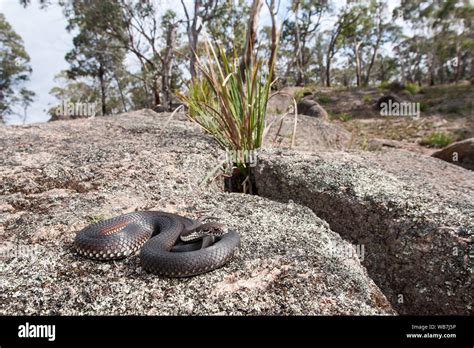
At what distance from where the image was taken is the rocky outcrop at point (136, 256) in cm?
178

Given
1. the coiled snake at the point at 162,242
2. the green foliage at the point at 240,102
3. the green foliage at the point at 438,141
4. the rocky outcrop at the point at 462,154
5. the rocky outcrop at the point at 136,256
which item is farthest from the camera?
the green foliage at the point at 438,141

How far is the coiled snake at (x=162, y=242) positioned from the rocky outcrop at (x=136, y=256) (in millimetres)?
75

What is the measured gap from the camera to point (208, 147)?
4.34m

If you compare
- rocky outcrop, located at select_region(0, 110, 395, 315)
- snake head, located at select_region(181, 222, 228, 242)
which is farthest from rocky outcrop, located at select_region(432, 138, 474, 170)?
snake head, located at select_region(181, 222, 228, 242)

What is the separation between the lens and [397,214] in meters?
2.73

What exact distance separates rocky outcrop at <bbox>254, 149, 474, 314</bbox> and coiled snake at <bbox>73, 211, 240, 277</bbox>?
1.29 meters

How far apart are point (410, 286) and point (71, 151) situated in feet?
12.8

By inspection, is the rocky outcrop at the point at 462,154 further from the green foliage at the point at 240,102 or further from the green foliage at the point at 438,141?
the green foliage at the point at 240,102

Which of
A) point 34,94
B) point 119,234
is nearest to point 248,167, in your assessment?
point 119,234

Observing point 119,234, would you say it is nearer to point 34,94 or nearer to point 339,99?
point 339,99

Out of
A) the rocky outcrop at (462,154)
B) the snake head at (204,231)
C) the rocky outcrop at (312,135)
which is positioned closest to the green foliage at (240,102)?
the rocky outcrop at (312,135)

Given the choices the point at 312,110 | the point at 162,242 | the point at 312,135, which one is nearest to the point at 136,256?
the point at 162,242

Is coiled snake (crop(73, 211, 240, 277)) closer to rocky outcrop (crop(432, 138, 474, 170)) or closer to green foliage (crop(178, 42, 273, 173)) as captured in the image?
green foliage (crop(178, 42, 273, 173))

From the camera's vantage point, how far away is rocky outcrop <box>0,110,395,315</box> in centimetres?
178
